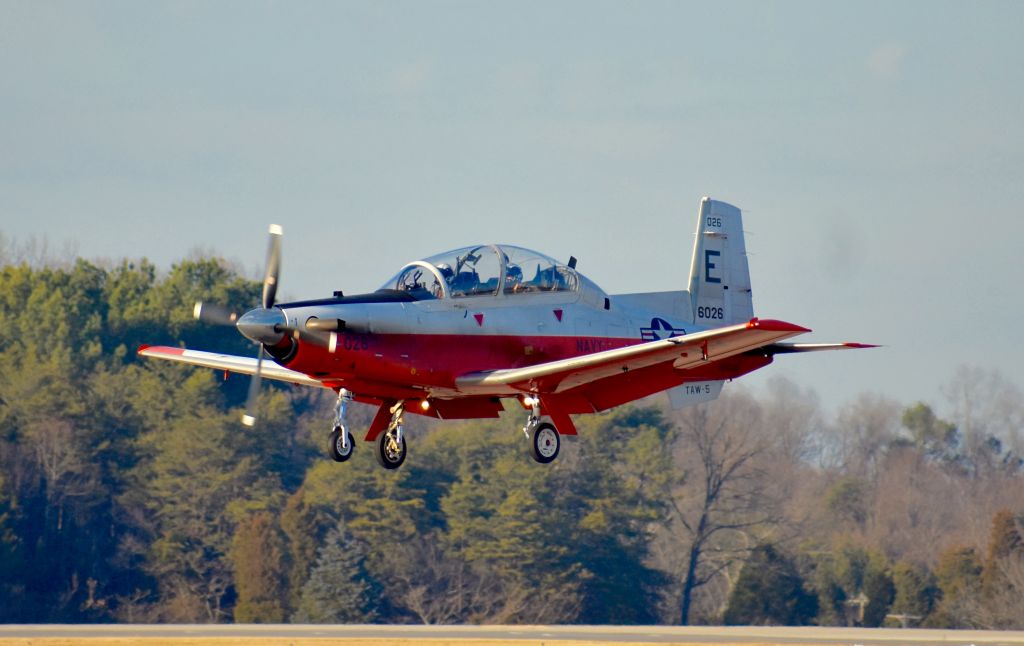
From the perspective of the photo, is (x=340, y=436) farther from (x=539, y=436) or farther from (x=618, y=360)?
(x=618, y=360)

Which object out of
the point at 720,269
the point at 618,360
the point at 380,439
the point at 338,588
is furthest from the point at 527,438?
the point at 338,588

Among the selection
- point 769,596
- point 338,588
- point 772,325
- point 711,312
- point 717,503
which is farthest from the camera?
point 717,503

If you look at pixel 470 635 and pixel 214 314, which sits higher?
pixel 214 314

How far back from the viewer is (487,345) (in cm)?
2472

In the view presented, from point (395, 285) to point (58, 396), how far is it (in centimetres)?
4698

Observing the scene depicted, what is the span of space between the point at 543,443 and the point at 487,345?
1868 mm

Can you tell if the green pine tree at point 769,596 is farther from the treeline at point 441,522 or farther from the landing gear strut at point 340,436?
the landing gear strut at point 340,436

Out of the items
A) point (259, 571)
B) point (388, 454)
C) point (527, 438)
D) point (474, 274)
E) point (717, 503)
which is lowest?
point (259, 571)

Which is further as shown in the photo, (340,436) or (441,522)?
(441,522)

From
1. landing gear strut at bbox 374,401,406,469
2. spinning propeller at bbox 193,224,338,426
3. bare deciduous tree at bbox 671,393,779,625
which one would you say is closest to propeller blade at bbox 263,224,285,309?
spinning propeller at bbox 193,224,338,426

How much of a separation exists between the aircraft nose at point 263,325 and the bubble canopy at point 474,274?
7.58 feet

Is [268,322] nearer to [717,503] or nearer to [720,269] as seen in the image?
[720,269]

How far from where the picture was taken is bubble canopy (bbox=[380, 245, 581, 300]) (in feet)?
79.9

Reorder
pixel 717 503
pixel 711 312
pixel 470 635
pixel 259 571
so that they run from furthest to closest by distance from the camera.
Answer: pixel 717 503, pixel 259 571, pixel 470 635, pixel 711 312
